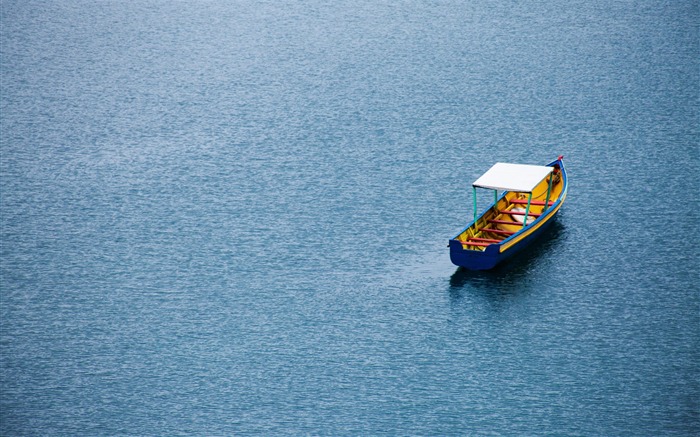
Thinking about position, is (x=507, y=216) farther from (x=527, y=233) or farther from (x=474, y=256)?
(x=474, y=256)

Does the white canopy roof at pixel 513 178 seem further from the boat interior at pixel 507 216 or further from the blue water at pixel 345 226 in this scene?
the blue water at pixel 345 226

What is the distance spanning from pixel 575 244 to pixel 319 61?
100 ft

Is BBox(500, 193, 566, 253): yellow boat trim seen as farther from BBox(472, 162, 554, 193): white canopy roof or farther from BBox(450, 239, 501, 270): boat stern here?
BBox(472, 162, 554, 193): white canopy roof

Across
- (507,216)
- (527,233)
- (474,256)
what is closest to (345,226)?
(507,216)

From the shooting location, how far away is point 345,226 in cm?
5159

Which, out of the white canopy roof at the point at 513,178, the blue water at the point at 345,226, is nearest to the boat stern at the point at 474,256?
the blue water at the point at 345,226

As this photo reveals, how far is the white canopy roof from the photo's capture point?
47750 mm

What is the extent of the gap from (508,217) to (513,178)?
67.3 inches

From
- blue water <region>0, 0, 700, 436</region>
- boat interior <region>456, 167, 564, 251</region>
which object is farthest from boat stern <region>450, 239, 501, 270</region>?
blue water <region>0, 0, 700, 436</region>

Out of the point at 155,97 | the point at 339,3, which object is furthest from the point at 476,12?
the point at 155,97

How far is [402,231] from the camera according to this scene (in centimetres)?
5056

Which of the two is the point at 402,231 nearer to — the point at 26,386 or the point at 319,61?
the point at 26,386

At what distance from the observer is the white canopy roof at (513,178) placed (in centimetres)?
4775

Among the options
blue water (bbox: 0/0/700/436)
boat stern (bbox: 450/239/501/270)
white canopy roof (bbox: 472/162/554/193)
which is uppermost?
white canopy roof (bbox: 472/162/554/193)
